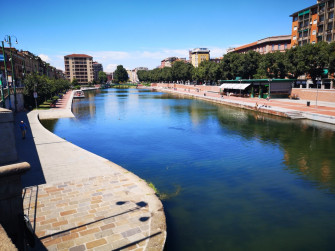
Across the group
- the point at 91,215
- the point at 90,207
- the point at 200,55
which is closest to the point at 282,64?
the point at 90,207

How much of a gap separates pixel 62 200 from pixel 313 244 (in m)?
9.26

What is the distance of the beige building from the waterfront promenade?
19059 cm

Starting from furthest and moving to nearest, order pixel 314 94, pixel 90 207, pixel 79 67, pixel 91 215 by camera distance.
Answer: pixel 79 67 < pixel 314 94 < pixel 90 207 < pixel 91 215

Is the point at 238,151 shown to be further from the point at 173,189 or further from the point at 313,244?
the point at 313,244

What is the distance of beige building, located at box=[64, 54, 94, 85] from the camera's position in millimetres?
188250

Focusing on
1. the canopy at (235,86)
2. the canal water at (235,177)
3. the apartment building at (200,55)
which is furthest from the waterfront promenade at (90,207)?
the apartment building at (200,55)

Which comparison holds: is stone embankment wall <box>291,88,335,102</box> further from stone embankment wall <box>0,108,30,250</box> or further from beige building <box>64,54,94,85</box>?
beige building <box>64,54,94,85</box>

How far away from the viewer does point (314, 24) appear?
6638 centimetres

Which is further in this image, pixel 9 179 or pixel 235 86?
pixel 235 86

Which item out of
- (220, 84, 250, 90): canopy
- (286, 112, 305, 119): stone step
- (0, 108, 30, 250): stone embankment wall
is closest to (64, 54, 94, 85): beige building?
(220, 84, 250, 90): canopy

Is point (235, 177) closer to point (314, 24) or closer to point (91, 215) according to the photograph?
point (91, 215)

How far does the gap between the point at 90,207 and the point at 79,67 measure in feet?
Answer: 651

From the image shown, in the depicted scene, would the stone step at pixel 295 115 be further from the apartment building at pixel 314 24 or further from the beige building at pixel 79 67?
the beige building at pixel 79 67

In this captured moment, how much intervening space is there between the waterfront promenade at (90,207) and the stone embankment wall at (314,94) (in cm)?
4026
